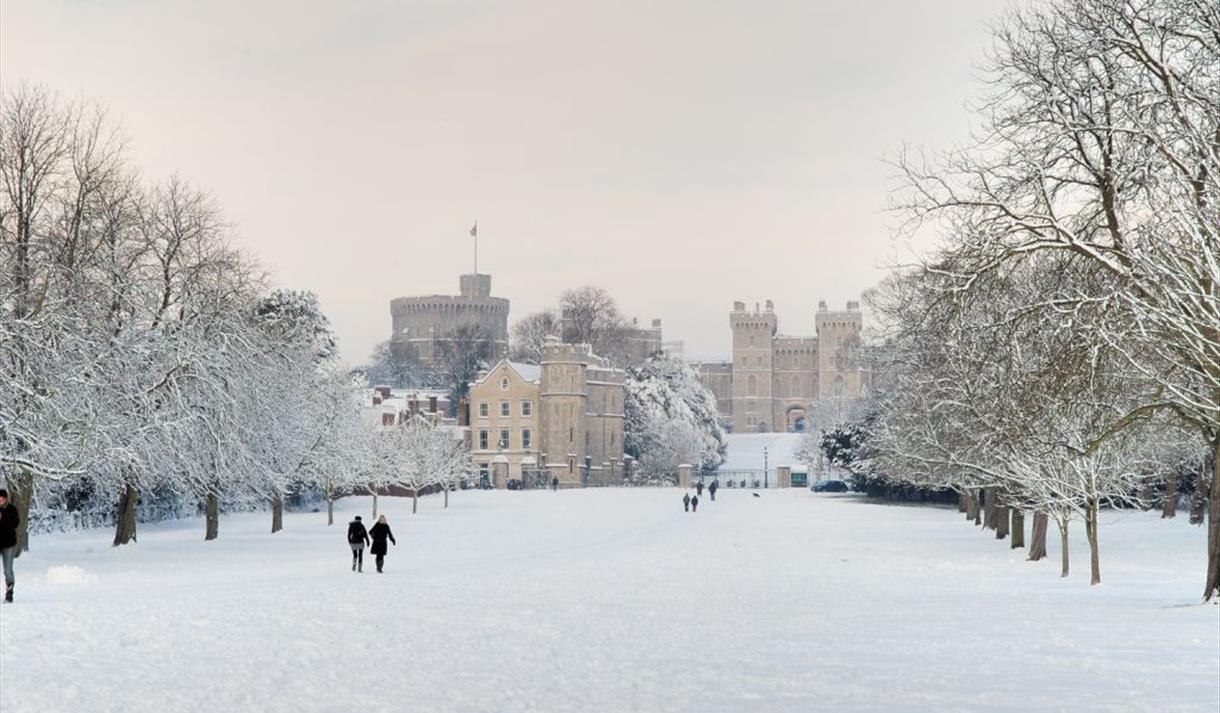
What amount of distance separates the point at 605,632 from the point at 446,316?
156m

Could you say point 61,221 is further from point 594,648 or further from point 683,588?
point 594,648

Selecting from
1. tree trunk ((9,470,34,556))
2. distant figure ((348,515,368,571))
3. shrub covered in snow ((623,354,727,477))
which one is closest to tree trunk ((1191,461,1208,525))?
distant figure ((348,515,368,571))

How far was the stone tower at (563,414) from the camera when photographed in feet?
324

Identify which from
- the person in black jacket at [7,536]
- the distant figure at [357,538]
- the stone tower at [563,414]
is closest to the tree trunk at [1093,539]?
the distant figure at [357,538]

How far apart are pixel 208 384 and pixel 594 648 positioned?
17338 mm

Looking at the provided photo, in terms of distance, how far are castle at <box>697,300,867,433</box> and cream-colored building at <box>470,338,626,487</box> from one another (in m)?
60.3

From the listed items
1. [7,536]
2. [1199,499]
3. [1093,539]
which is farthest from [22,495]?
[1199,499]

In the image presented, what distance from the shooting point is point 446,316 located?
171 metres

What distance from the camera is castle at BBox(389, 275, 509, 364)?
170 metres

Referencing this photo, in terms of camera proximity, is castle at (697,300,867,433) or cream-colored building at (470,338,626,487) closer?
cream-colored building at (470,338,626,487)

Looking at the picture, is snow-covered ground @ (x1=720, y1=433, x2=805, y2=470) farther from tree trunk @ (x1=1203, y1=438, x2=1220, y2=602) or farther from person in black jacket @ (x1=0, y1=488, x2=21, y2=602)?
person in black jacket @ (x1=0, y1=488, x2=21, y2=602)

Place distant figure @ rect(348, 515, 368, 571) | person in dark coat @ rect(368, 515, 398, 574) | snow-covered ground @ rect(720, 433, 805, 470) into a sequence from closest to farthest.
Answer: person in dark coat @ rect(368, 515, 398, 574), distant figure @ rect(348, 515, 368, 571), snow-covered ground @ rect(720, 433, 805, 470)

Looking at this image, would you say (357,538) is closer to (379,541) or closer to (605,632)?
(379,541)

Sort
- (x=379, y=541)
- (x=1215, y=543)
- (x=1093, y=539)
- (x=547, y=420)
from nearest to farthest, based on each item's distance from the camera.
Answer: (x=1215, y=543)
(x=1093, y=539)
(x=379, y=541)
(x=547, y=420)
